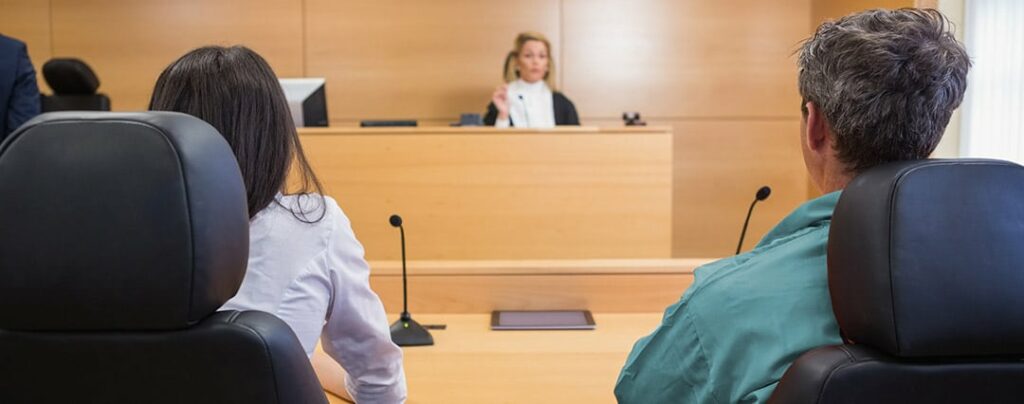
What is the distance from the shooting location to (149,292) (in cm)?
78

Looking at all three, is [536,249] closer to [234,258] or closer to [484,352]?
[484,352]

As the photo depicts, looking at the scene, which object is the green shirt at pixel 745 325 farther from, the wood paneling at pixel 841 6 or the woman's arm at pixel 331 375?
the wood paneling at pixel 841 6

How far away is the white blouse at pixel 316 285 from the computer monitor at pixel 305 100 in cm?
291

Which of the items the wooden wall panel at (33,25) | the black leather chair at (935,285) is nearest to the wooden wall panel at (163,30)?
the wooden wall panel at (33,25)

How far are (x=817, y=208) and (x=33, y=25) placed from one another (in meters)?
5.92

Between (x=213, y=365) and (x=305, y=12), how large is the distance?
16.8 ft

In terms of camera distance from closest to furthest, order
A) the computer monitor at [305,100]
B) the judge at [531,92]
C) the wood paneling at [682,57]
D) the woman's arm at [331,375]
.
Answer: the woman's arm at [331,375]
the computer monitor at [305,100]
the judge at [531,92]
the wood paneling at [682,57]

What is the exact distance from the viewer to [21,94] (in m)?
3.30

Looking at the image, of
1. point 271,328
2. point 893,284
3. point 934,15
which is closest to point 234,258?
point 271,328

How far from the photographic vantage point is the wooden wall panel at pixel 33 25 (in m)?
5.74

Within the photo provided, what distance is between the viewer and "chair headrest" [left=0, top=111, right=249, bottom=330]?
776 mm

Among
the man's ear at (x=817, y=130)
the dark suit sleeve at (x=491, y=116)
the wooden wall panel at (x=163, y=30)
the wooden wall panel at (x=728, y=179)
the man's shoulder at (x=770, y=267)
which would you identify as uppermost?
the wooden wall panel at (x=163, y=30)

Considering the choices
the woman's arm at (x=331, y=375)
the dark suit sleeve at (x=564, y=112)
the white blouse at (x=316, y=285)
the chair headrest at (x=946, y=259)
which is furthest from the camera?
the dark suit sleeve at (x=564, y=112)

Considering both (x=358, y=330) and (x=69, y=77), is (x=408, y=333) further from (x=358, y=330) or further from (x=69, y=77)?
(x=69, y=77)
